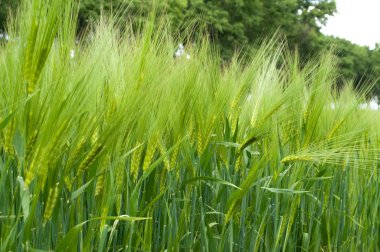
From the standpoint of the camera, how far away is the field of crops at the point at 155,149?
49.6 inches

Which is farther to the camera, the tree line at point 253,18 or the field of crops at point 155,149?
the tree line at point 253,18

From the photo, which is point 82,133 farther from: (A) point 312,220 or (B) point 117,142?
(A) point 312,220

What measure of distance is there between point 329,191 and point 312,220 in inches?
8.9

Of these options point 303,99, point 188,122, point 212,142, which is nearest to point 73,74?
point 188,122

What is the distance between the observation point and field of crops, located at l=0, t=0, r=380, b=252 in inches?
49.6

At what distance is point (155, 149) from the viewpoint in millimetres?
1931

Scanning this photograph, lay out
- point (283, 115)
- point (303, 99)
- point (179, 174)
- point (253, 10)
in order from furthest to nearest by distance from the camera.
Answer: point (253, 10)
point (303, 99)
point (283, 115)
point (179, 174)

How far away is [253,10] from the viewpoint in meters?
19.4

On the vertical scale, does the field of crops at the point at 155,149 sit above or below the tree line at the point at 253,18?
below

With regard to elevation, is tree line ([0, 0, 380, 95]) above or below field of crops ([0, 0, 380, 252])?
above

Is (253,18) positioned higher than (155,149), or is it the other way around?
(253,18)

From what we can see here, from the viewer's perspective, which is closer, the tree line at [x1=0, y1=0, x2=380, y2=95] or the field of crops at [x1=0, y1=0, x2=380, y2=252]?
the field of crops at [x1=0, y1=0, x2=380, y2=252]

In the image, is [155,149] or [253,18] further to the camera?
[253,18]

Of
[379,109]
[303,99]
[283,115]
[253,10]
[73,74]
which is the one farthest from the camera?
[253,10]
